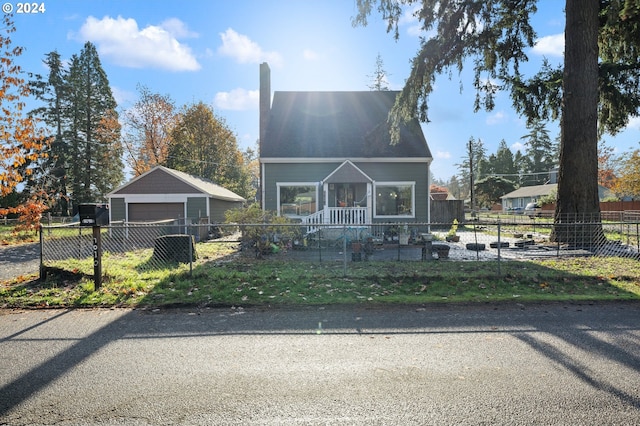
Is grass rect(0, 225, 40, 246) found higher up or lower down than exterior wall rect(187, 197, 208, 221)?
lower down

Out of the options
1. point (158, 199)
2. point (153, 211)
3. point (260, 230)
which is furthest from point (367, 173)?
point (153, 211)

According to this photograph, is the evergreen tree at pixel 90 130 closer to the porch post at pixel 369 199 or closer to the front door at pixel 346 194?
the front door at pixel 346 194

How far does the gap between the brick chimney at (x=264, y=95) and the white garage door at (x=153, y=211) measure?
633 centimetres

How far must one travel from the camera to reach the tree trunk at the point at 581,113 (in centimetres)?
1332

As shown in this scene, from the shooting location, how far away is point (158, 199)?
66.7ft

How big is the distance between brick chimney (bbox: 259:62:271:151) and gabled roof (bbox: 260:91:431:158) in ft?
1.08

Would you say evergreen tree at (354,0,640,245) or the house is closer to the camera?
evergreen tree at (354,0,640,245)

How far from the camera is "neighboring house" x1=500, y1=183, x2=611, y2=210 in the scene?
5232cm

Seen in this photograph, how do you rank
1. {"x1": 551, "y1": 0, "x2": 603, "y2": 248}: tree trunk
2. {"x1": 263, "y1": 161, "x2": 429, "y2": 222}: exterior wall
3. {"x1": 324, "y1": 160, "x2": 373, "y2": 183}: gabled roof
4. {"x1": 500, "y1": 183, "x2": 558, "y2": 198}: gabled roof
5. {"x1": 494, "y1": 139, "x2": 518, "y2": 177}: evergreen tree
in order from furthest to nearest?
{"x1": 494, "y1": 139, "x2": 518, "y2": 177}: evergreen tree, {"x1": 500, "y1": 183, "x2": 558, "y2": 198}: gabled roof, {"x1": 263, "y1": 161, "x2": 429, "y2": 222}: exterior wall, {"x1": 324, "y1": 160, "x2": 373, "y2": 183}: gabled roof, {"x1": 551, "y1": 0, "x2": 603, "y2": 248}: tree trunk

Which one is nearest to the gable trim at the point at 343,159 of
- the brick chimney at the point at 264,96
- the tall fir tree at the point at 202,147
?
the brick chimney at the point at 264,96

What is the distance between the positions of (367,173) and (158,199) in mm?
11520

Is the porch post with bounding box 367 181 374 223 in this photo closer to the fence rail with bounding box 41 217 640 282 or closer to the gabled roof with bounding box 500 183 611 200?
the fence rail with bounding box 41 217 640 282

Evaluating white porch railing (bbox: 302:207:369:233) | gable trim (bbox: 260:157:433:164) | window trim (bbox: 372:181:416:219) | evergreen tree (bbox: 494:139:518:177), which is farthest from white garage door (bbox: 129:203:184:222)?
evergreen tree (bbox: 494:139:518:177)

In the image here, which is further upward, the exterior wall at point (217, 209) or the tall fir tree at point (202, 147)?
the tall fir tree at point (202, 147)
